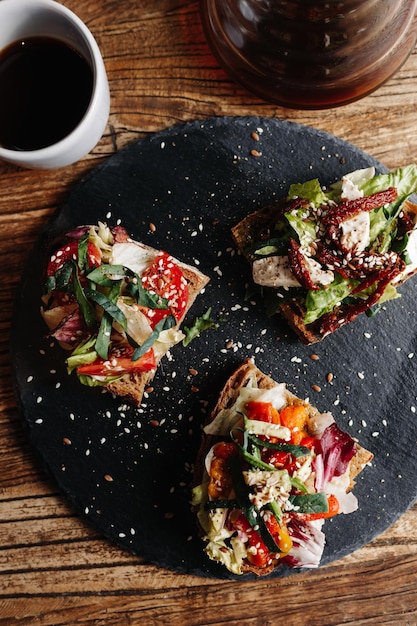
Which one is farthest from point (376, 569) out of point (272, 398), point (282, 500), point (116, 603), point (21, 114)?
point (21, 114)

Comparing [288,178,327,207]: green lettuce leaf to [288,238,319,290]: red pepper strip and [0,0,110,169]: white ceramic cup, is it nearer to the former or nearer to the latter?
[288,238,319,290]: red pepper strip

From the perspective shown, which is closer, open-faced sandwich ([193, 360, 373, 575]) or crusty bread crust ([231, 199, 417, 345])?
open-faced sandwich ([193, 360, 373, 575])

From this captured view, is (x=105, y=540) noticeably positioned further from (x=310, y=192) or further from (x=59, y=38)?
(x=59, y=38)

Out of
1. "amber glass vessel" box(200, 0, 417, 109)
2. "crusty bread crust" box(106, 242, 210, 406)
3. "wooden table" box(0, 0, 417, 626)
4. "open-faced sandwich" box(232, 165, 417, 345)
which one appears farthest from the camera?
"wooden table" box(0, 0, 417, 626)

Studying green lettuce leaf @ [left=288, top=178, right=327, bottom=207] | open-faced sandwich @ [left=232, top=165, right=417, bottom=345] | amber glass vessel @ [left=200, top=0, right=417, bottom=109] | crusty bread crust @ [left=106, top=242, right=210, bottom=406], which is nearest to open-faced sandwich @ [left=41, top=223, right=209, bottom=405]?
crusty bread crust @ [left=106, top=242, right=210, bottom=406]

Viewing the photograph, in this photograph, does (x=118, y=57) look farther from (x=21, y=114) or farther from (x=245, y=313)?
(x=245, y=313)

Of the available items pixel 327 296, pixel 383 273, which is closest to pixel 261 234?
pixel 327 296

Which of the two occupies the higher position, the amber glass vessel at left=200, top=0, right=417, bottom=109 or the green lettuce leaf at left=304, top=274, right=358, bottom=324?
the amber glass vessel at left=200, top=0, right=417, bottom=109

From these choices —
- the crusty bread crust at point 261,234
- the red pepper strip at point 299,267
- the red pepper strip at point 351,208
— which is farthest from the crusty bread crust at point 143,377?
the red pepper strip at point 351,208
